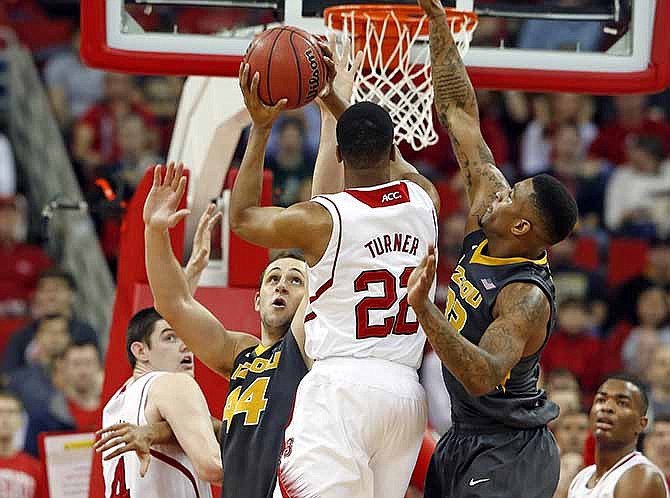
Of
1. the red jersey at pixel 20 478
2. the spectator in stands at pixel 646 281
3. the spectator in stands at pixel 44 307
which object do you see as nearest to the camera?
the red jersey at pixel 20 478

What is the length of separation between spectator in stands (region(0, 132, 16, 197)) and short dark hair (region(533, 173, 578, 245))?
735 centimetres

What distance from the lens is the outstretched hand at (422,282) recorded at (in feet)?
13.8

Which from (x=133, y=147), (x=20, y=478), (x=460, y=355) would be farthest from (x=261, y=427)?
(x=133, y=147)

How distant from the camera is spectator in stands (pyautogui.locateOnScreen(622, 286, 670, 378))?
34.6 ft

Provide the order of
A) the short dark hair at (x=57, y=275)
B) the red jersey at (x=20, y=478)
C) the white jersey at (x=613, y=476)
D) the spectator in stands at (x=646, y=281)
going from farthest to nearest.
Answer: the spectator in stands at (x=646, y=281) → the short dark hair at (x=57, y=275) → the red jersey at (x=20, y=478) → the white jersey at (x=613, y=476)

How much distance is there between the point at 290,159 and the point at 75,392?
2.93 meters

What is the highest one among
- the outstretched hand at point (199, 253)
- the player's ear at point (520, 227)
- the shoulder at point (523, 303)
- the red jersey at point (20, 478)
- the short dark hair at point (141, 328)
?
the player's ear at point (520, 227)

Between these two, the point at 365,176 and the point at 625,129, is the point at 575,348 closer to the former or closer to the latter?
the point at 625,129

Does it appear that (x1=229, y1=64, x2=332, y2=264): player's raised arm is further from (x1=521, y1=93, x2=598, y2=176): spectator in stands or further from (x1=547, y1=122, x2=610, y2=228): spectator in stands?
(x1=521, y1=93, x2=598, y2=176): spectator in stands

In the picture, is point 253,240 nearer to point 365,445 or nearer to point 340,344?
point 340,344

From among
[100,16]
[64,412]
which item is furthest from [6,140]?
[100,16]

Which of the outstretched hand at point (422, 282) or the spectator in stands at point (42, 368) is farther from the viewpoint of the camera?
the spectator in stands at point (42, 368)

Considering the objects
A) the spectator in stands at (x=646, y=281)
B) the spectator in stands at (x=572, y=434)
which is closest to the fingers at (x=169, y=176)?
the spectator in stands at (x=572, y=434)

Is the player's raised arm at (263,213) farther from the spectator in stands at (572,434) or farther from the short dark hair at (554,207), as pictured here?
the spectator in stands at (572,434)
